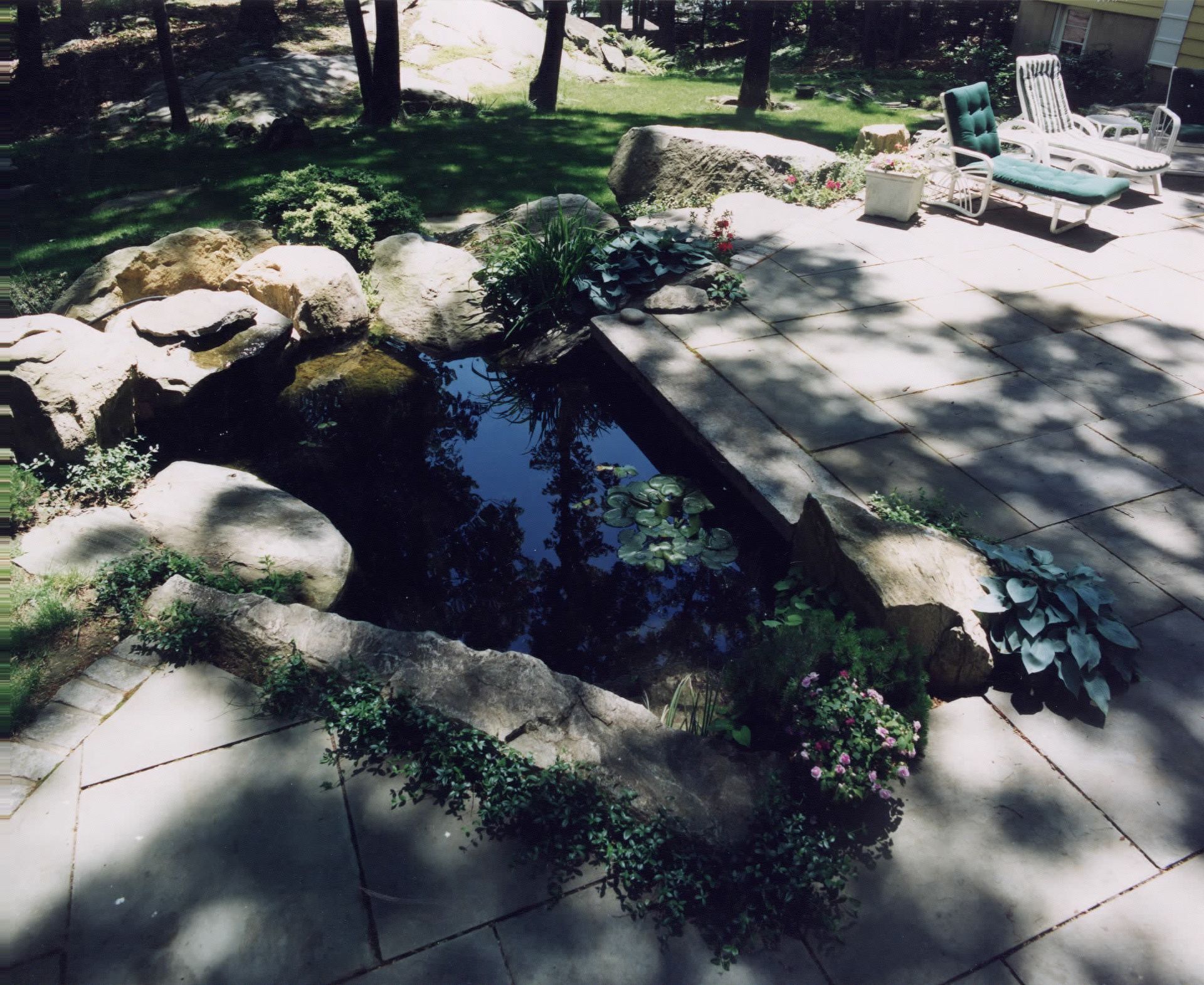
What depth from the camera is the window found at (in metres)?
13.3

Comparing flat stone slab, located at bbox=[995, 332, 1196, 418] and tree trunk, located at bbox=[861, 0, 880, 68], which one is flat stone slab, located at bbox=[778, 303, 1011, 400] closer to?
flat stone slab, located at bbox=[995, 332, 1196, 418]

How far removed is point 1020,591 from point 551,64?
37.7 ft

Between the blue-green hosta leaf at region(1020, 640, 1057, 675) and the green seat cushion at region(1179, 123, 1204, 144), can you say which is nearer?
the blue-green hosta leaf at region(1020, 640, 1057, 675)

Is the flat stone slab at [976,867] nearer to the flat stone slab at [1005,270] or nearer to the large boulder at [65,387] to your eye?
the large boulder at [65,387]

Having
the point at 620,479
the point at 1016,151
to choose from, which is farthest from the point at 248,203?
the point at 1016,151

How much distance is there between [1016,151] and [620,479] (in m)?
6.45

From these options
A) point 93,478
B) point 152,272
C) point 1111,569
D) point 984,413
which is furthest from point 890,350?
point 152,272

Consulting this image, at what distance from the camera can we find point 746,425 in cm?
529

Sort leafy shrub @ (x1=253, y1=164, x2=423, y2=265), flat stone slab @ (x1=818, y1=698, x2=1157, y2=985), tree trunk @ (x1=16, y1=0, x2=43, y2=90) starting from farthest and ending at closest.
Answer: tree trunk @ (x1=16, y1=0, x2=43, y2=90) < leafy shrub @ (x1=253, y1=164, x2=423, y2=265) < flat stone slab @ (x1=818, y1=698, x2=1157, y2=985)

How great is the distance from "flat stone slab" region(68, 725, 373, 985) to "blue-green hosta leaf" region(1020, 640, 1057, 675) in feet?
8.49

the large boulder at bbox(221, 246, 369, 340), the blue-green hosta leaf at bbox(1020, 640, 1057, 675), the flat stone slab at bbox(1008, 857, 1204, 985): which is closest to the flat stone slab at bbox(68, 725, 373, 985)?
the flat stone slab at bbox(1008, 857, 1204, 985)

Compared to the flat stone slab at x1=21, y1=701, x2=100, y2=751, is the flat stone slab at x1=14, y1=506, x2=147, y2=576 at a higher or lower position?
higher

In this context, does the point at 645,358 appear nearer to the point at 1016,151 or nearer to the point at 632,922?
the point at 632,922

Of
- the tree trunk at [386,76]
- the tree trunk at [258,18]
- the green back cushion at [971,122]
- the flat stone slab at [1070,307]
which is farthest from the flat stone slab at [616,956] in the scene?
the tree trunk at [258,18]
